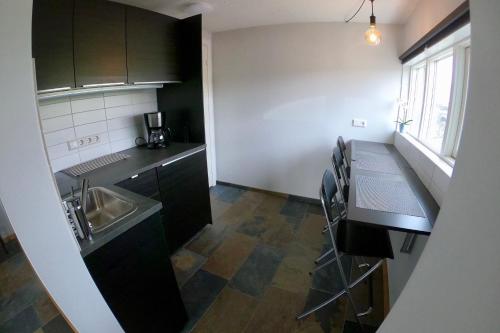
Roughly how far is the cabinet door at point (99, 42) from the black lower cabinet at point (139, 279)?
1.16m

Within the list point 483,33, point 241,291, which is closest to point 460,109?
point 483,33

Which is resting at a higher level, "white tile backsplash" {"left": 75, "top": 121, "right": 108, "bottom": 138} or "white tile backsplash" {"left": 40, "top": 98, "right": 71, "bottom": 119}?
"white tile backsplash" {"left": 40, "top": 98, "right": 71, "bottom": 119}

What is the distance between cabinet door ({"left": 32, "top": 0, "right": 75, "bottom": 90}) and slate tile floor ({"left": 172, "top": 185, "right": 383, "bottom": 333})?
64.1 inches

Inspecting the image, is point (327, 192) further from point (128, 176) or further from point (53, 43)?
point (53, 43)

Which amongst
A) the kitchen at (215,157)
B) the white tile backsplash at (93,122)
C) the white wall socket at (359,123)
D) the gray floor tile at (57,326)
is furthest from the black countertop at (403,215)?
the white tile backsplash at (93,122)

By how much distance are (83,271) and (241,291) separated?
120 centimetres

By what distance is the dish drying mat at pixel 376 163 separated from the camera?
193 centimetres

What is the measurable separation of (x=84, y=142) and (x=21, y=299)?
1389 mm

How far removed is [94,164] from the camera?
1944mm

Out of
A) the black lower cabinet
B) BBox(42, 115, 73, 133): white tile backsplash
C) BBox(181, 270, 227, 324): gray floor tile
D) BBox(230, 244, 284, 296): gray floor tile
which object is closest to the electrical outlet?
BBox(42, 115, 73, 133): white tile backsplash

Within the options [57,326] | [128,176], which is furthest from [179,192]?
[57,326]

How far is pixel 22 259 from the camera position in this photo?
0.80m

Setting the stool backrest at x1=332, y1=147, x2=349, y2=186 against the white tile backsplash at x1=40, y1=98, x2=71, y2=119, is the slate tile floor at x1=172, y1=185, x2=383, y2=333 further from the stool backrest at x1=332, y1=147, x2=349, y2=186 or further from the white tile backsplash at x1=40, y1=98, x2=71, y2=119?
the white tile backsplash at x1=40, y1=98, x2=71, y2=119

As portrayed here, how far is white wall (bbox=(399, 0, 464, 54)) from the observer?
1.34m
